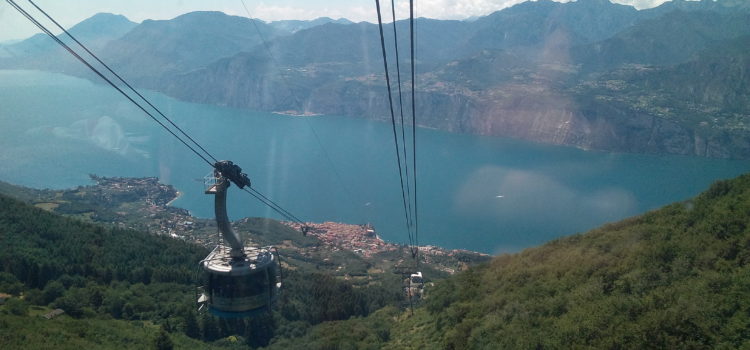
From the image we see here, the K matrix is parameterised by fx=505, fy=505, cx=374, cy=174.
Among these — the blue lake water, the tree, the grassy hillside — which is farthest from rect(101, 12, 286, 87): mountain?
the grassy hillside

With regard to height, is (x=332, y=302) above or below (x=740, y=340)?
below

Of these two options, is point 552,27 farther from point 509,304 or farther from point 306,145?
point 509,304

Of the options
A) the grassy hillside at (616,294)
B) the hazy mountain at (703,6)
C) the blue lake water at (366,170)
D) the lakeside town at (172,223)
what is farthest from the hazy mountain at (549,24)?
the grassy hillside at (616,294)

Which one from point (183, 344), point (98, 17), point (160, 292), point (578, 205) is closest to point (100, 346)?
point (183, 344)

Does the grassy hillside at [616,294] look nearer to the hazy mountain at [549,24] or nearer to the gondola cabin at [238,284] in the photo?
the gondola cabin at [238,284]

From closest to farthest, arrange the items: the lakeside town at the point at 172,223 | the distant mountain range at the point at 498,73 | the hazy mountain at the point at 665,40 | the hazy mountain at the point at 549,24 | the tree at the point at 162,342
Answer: the tree at the point at 162,342 < the lakeside town at the point at 172,223 < the distant mountain range at the point at 498,73 < the hazy mountain at the point at 665,40 < the hazy mountain at the point at 549,24
